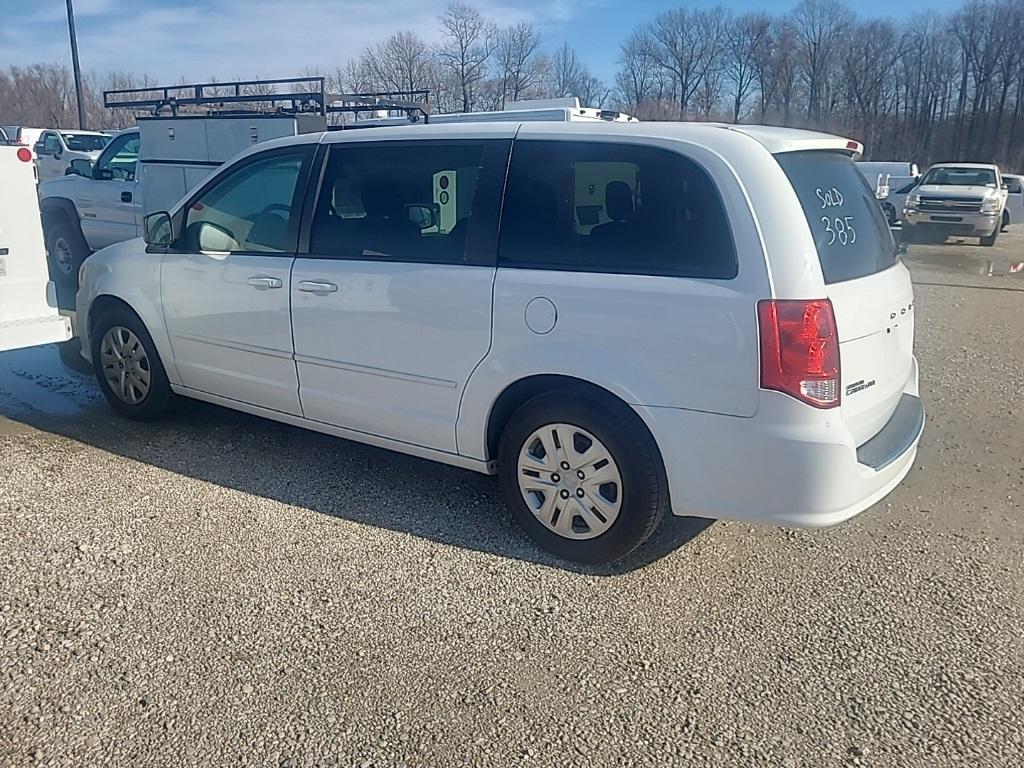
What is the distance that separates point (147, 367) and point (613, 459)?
3199 millimetres

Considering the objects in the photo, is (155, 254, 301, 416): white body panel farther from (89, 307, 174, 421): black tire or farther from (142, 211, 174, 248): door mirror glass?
(89, 307, 174, 421): black tire

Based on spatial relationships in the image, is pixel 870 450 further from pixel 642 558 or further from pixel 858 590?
pixel 642 558

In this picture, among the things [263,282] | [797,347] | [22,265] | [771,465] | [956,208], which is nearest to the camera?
[797,347]

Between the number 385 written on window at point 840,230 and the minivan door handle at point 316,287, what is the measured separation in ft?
7.42

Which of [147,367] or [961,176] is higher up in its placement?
[961,176]

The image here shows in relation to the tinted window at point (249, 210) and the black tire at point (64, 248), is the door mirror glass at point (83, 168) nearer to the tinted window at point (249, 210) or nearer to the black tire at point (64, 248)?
the black tire at point (64, 248)

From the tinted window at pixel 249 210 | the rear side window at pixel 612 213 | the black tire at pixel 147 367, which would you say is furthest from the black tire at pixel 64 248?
the rear side window at pixel 612 213

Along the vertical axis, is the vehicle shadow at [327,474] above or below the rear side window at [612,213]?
below

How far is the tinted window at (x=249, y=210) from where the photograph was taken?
4418mm

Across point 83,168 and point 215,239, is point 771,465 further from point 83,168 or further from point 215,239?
point 83,168

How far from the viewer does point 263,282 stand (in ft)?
14.4

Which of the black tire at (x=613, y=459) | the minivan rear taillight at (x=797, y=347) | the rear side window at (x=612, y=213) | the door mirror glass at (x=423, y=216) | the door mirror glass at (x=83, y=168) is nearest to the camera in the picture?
the minivan rear taillight at (x=797, y=347)

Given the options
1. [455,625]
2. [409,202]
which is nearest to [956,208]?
[409,202]

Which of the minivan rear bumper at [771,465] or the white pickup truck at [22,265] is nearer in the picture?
the minivan rear bumper at [771,465]
